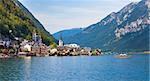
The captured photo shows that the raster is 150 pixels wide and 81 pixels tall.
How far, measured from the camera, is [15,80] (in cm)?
9756

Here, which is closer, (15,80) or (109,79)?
(15,80)

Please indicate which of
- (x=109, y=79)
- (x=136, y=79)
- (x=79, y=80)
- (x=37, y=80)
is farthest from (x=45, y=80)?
(x=136, y=79)

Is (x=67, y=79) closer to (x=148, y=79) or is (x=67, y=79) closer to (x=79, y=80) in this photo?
(x=79, y=80)

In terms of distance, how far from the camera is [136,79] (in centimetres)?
10512

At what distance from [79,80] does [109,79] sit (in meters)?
8.64

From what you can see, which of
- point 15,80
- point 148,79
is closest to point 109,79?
point 148,79

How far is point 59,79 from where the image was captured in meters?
103

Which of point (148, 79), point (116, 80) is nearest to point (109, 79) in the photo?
point (116, 80)

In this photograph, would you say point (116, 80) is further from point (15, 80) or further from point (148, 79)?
point (15, 80)

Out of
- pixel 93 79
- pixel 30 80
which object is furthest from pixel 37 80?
pixel 93 79

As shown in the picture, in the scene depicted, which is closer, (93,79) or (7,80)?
(7,80)

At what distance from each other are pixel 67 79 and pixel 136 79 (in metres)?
17.5

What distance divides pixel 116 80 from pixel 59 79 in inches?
554

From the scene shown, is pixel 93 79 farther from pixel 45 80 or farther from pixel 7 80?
pixel 7 80
